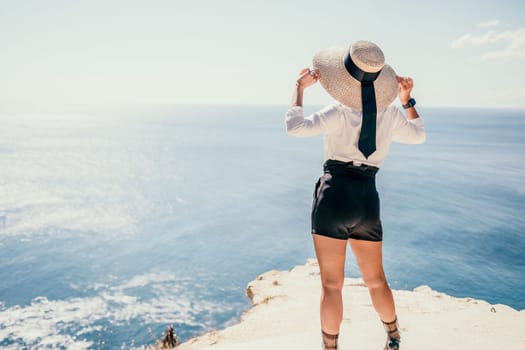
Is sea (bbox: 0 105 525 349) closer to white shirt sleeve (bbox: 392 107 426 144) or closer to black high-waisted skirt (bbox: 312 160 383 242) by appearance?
black high-waisted skirt (bbox: 312 160 383 242)

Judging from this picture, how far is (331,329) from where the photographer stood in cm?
342

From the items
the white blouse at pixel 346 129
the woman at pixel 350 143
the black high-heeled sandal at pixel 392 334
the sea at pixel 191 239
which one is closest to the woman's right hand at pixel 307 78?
the woman at pixel 350 143

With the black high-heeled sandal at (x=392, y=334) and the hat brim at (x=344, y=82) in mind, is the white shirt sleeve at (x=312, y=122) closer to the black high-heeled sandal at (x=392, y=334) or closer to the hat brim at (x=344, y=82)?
the hat brim at (x=344, y=82)

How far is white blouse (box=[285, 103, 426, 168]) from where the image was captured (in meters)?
2.85

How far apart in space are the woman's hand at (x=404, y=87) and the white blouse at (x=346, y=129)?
0.96ft

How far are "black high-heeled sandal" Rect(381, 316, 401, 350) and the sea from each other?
10.9 metres

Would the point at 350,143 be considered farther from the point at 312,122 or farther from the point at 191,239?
the point at 191,239

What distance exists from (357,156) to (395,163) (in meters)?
75.5

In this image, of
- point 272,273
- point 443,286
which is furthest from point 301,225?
point 272,273

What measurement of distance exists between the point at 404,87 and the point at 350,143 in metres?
0.95

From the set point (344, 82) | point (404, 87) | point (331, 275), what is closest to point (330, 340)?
point (331, 275)

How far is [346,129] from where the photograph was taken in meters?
3.00

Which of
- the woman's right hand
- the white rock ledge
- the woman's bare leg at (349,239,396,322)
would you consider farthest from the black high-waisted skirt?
the white rock ledge

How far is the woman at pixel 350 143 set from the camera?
2.94 metres
